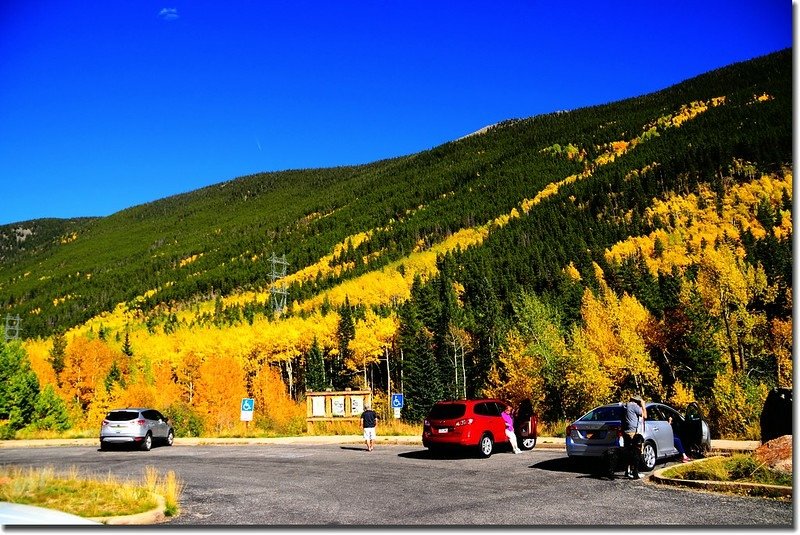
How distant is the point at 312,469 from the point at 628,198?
154027 mm

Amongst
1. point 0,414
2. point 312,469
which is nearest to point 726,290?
point 312,469

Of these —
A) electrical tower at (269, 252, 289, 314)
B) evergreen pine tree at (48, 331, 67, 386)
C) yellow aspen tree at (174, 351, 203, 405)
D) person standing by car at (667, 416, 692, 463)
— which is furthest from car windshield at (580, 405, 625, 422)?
evergreen pine tree at (48, 331, 67, 386)

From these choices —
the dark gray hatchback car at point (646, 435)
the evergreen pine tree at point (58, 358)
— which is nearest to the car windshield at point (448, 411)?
the dark gray hatchback car at point (646, 435)

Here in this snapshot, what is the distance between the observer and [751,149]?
146m

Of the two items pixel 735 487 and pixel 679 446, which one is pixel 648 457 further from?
pixel 735 487

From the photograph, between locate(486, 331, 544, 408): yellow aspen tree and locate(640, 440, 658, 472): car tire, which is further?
locate(486, 331, 544, 408): yellow aspen tree

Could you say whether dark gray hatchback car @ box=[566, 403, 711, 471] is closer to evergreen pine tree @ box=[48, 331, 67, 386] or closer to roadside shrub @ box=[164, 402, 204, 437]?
roadside shrub @ box=[164, 402, 204, 437]

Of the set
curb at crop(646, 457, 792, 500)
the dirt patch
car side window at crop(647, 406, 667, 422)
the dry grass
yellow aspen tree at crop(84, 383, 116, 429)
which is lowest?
yellow aspen tree at crop(84, 383, 116, 429)

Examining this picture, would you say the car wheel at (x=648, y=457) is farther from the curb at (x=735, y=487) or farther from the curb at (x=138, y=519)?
the curb at (x=138, y=519)

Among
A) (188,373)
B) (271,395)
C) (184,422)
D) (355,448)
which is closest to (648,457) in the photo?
(355,448)

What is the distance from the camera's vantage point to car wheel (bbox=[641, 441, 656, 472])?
13.7 metres

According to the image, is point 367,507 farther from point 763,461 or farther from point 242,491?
point 763,461

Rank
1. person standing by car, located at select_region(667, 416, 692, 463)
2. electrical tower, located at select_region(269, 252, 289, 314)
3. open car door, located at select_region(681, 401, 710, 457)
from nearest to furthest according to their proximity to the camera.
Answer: person standing by car, located at select_region(667, 416, 692, 463) → open car door, located at select_region(681, 401, 710, 457) → electrical tower, located at select_region(269, 252, 289, 314)

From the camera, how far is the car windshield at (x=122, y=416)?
24.6 metres
